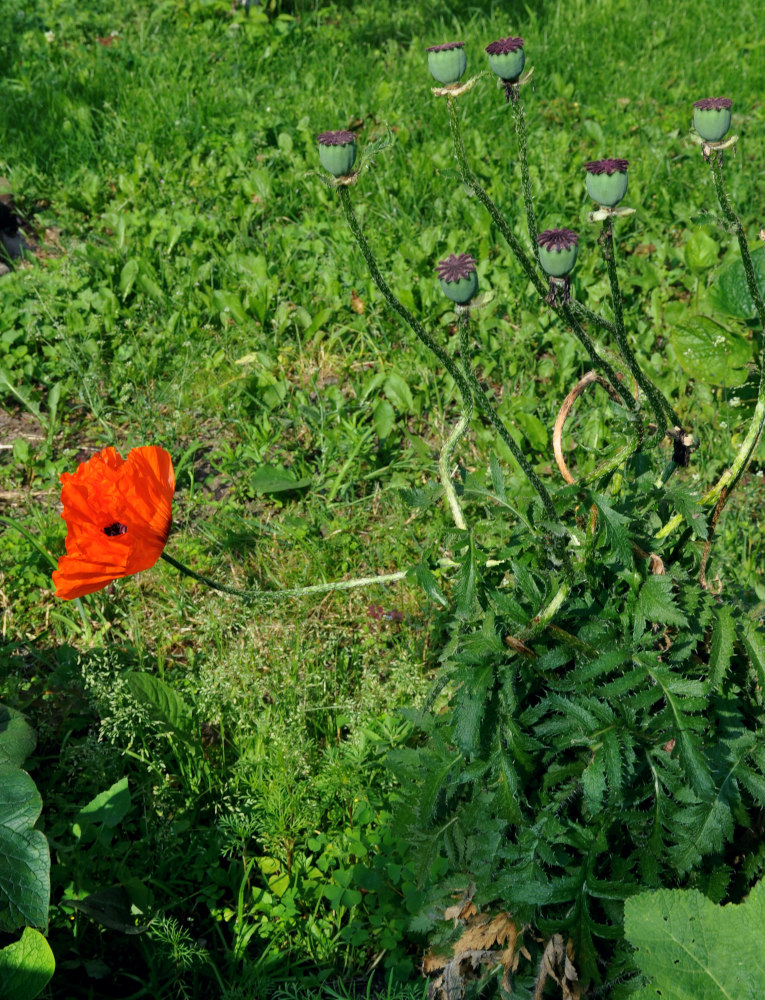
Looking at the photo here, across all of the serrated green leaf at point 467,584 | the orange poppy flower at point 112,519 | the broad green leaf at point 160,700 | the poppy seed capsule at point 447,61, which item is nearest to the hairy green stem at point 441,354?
the serrated green leaf at point 467,584

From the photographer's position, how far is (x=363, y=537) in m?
2.80

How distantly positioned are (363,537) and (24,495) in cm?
108

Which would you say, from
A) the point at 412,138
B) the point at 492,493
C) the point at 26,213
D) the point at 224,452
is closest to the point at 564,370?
the point at 224,452

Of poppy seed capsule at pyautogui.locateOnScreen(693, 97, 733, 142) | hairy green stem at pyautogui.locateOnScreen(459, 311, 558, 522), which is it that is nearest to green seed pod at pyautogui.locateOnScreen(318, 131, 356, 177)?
hairy green stem at pyautogui.locateOnScreen(459, 311, 558, 522)

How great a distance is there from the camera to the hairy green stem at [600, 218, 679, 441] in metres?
1.59

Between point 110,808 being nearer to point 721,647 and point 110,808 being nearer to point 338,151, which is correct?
point 721,647

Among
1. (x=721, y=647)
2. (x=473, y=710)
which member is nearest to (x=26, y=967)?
(x=473, y=710)

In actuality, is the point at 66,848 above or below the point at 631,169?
below

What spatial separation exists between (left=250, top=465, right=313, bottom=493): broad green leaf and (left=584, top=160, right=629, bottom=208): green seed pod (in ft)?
5.00

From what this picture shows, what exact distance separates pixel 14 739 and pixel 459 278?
1205mm

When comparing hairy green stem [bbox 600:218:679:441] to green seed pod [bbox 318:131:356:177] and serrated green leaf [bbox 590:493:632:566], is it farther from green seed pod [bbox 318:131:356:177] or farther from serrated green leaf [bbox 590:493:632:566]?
green seed pod [bbox 318:131:356:177]

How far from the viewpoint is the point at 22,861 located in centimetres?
167

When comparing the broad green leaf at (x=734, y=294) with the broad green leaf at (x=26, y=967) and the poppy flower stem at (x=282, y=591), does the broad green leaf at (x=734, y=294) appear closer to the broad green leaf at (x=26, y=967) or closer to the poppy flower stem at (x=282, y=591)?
the poppy flower stem at (x=282, y=591)

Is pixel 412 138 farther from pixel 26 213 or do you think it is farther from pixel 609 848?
pixel 609 848
